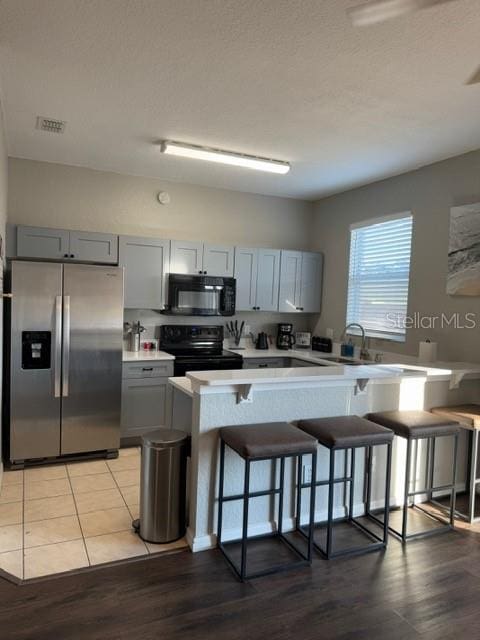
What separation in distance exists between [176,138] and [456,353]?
2.87 meters

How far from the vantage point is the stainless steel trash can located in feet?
8.68

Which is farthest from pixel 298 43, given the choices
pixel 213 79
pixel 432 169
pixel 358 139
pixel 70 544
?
pixel 70 544

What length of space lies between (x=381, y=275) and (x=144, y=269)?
2.40 metres

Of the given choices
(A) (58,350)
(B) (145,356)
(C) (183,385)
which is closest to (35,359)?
(A) (58,350)

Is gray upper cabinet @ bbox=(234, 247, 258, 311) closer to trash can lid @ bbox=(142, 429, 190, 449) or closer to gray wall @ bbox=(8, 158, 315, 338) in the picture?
gray wall @ bbox=(8, 158, 315, 338)

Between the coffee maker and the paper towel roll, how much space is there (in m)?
1.82

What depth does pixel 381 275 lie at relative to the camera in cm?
456

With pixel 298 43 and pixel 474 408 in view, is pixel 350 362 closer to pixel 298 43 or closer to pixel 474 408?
pixel 474 408

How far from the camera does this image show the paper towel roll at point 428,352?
373 cm

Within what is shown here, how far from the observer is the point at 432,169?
3945 millimetres

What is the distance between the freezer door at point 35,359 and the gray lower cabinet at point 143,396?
0.62 meters

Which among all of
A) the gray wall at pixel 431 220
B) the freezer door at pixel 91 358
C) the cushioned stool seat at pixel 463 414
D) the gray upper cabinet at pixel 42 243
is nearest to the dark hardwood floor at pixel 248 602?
the cushioned stool seat at pixel 463 414

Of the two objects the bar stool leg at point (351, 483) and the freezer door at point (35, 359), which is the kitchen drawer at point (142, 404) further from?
the bar stool leg at point (351, 483)

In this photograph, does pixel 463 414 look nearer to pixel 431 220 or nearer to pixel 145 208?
pixel 431 220
